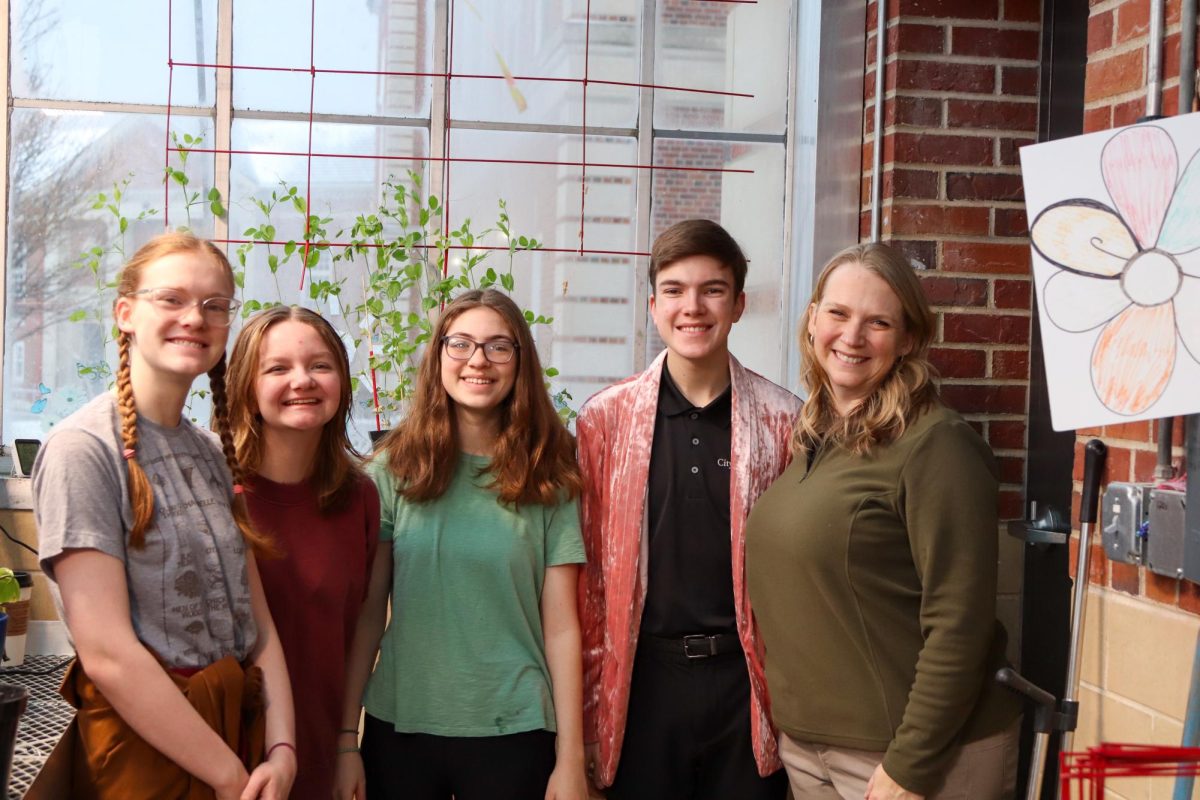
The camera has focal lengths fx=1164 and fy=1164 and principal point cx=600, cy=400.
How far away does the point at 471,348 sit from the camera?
7.00 feet

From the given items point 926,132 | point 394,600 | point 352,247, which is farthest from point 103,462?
point 352,247

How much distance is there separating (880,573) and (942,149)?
1313mm

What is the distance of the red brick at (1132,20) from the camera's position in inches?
73.6

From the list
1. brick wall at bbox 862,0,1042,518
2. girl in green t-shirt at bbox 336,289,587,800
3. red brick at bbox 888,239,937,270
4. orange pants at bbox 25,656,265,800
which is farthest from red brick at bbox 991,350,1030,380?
orange pants at bbox 25,656,265,800

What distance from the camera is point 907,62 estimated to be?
2816 millimetres

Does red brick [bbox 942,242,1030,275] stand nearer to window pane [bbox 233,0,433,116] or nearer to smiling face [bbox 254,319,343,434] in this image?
smiling face [bbox 254,319,343,434]

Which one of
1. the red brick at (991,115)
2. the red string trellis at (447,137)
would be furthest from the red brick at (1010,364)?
the red string trellis at (447,137)

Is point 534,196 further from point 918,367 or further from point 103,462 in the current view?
point 103,462

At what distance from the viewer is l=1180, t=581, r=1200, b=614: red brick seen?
1700mm

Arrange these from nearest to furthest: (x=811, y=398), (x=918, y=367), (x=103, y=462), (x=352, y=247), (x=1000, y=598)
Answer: (x=103, y=462) < (x=918, y=367) < (x=811, y=398) < (x=1000, y=598) < (x=352, y=247)

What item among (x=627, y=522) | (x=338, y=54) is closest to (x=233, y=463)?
(x=627, y=522)

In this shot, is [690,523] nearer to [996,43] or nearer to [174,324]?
[174,324]

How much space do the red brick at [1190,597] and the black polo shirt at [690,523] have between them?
2.48 feet

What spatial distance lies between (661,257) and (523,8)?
Result: 2425 mm
